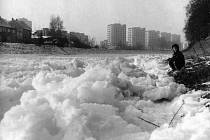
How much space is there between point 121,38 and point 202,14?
62.7 meters

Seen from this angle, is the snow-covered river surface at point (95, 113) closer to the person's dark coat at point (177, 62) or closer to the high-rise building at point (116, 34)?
the person's dark coat at point (177, 62)

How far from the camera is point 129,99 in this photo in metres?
5.57


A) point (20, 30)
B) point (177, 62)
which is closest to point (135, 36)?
point (20, 30)

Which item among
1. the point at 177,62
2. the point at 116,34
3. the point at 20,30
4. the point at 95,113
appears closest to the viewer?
the point at 95,113

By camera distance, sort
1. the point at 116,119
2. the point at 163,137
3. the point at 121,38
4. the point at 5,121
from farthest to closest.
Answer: the point at 121,38 < the point at 116,119 < the point at 5,121 < the point at 163,137

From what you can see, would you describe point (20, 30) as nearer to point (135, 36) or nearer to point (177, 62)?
→ point (135, 36)

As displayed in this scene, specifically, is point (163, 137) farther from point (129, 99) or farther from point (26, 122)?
point (129, 99)

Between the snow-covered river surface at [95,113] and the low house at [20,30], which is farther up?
the low house at [20,30]

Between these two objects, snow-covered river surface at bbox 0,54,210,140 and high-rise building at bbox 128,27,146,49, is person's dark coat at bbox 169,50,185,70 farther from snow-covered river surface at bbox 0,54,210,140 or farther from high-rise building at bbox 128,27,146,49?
high-rise building at bbox 128,27,146,49

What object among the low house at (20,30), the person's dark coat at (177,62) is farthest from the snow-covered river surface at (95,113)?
the low house at (20,30)

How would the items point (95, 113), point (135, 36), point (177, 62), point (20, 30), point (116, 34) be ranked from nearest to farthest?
point (95, 113)
point (177, 62)
point (20, 30)
point (116, 34)
point (135, 36)

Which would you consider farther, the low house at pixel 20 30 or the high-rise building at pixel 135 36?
the high-rise building at pixel 135 36

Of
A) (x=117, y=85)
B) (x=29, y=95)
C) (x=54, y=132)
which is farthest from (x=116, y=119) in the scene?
(x=117, y=85)

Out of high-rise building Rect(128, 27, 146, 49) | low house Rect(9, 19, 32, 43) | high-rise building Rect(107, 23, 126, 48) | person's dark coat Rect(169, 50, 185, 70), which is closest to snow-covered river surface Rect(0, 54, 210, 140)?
person's dark coat Rect(169, 50, 185, 70)
